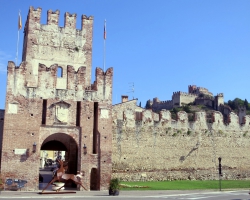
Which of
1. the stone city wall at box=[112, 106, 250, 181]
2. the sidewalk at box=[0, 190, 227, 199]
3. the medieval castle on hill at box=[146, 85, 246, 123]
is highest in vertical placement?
the medieval castle on hill at box=[146, 85, 246, 123]

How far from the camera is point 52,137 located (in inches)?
1046

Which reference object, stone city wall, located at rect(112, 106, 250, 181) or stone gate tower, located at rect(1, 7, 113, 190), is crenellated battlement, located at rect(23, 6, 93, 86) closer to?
stone gate tower, located at rect(1, 7, 113, 190)

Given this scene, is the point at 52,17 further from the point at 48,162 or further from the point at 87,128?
the point at 48,162

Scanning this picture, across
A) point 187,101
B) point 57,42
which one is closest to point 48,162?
point 57,42

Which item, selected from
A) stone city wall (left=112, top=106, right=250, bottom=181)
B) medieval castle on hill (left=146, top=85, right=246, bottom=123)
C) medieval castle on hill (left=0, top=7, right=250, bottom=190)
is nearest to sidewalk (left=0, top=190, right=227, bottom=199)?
medieval castle on hill (left=0, top=7, right=250, bottom=190)

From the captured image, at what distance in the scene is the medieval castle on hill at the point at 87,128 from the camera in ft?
76.9

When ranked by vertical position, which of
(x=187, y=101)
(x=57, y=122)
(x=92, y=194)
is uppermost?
(x=187, y=101)

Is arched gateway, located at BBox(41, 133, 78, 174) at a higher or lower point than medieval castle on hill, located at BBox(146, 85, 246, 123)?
lower

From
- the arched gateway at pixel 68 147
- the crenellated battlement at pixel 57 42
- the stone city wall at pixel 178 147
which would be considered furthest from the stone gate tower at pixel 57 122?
the stone city wall at pixel 178 147

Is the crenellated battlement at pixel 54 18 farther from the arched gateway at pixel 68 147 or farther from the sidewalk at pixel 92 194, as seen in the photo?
the sidewalk at pixel 92 194

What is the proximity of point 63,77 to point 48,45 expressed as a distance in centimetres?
310

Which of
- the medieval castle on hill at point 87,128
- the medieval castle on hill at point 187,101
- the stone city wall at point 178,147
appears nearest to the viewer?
the medieval castle on hill at point 87,128

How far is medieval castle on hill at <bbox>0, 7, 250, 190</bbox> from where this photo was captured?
23453mm

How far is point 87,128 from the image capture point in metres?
24.7
